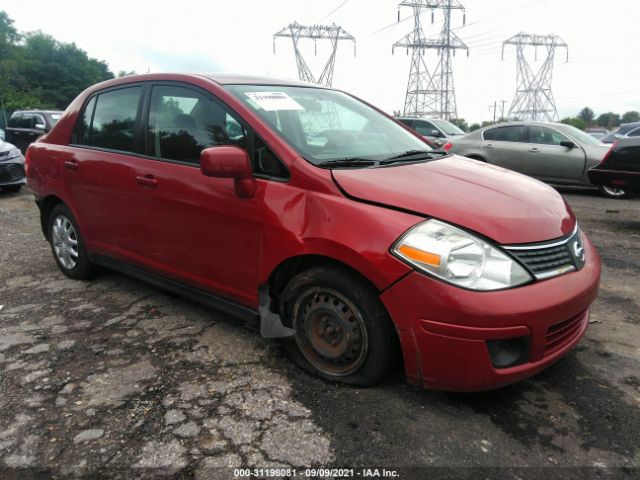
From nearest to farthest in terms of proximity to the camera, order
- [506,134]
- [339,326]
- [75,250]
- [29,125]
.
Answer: [339,326] → [75,250] → [506,134] → [29,125]

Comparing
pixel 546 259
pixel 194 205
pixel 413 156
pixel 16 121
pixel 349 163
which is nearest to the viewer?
pixel 546 259

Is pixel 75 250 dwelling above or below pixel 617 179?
below

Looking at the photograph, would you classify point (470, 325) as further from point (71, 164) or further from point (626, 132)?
point (626, 132)

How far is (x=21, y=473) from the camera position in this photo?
6.60ft

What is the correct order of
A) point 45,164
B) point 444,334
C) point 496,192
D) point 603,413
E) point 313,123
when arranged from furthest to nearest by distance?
point 45,164 < point 313,123 < point 496,192 < point 603,413 < point 444,334

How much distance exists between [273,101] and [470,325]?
1727 mm

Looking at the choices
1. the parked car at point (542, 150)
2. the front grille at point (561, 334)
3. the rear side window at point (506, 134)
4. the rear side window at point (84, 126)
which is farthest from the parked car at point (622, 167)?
the rear side window at point (84, 126)

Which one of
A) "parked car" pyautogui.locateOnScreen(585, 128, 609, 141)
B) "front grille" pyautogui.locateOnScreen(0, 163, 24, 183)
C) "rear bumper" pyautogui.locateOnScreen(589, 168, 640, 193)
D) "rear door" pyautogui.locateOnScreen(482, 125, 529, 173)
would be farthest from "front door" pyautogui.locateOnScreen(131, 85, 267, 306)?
"parked car" pyautogui.locateOnScreen(585, 128, 609, 141)

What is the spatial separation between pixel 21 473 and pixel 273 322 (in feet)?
4.28

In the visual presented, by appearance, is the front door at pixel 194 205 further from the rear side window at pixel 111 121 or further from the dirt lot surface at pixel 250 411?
the dirt lot surface at pixel 250 411

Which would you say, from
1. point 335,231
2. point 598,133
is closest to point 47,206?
point 335,231

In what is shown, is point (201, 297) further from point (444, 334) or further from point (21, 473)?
point (444, 334)

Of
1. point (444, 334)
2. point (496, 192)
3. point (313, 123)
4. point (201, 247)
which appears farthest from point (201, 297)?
point (496, 192)

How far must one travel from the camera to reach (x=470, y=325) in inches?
84.0
